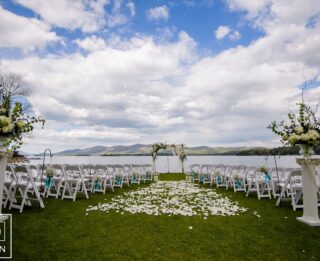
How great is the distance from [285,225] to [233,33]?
312 inches

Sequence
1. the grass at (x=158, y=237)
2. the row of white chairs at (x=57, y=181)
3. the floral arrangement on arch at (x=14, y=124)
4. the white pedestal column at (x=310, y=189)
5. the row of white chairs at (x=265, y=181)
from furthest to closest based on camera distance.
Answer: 1. the row of white chairs at (x=265, y=181)
2. the row of white chairs at (x=57, y=181)
3. the white pedestal column at (x=310, y=189)
4. the floral arrangement on arch at (x=14, y=124)
5. the grass at (x=158, y=237)

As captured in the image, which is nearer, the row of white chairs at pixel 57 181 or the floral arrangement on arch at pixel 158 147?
the row of white chairs at pixel 57 181

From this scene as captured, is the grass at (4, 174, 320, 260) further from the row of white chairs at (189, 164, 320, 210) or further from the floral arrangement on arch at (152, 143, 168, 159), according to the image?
the floral arrangement on arch at (152, 143, 168, 159)

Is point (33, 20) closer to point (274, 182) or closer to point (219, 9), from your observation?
point (219, 9)

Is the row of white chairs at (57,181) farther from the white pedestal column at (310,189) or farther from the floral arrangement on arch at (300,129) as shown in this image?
the white pedestal column at (310,189)

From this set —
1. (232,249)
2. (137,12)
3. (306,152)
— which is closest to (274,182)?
(306,152)

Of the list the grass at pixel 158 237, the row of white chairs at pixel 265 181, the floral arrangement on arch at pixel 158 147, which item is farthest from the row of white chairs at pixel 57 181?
the row of white chairs at pixel 265 181

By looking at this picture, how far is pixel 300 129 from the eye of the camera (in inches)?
197

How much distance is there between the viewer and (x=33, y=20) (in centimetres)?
Answer: 902

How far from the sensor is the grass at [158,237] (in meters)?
3.24

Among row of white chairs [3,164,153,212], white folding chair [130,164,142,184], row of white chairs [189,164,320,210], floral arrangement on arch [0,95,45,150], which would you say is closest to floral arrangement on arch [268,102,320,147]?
row of white chairs [189,164,320,210]

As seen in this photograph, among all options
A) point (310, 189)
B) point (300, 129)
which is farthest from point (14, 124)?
point (310, 189)

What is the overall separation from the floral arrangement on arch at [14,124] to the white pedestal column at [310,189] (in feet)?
17.9

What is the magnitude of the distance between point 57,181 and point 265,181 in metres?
7.28
